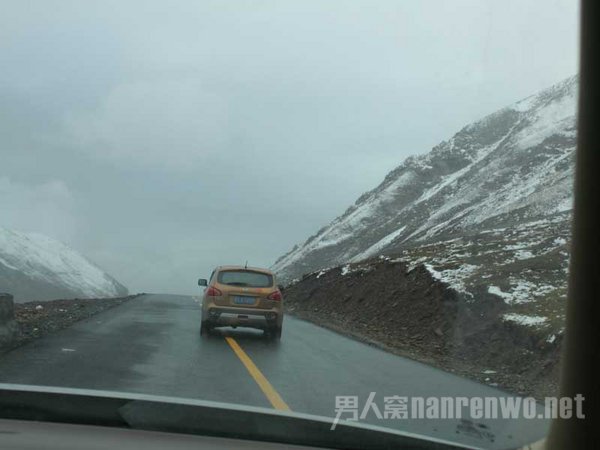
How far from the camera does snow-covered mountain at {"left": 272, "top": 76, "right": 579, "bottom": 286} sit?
31.4m

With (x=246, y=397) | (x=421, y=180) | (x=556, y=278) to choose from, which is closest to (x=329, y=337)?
(x=556, y=278)

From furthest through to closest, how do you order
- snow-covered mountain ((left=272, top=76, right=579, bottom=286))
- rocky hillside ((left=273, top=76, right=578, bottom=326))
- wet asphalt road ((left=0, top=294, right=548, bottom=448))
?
snow-covered mountain ((left=272, top=76, right=579, bottom=286)) < rocky hillside ((left=273, top=76, right=578, bottom=326)) < wet asphalt road ((left=0, top=294, right=548, bottom=448))

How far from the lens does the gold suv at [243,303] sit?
16.2 meters

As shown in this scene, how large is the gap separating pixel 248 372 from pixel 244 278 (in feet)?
19.6

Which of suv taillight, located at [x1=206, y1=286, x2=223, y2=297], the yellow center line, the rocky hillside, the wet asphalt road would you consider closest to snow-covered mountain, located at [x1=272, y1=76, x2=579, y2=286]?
the rocky hillside

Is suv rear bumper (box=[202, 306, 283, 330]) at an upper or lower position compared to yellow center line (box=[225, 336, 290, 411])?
upper

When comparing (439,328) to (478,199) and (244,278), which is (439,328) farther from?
(478,199)

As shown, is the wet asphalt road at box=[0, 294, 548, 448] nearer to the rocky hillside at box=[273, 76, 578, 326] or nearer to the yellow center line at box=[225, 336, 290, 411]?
the yellow center line at box=[225, 336, 290, 411]

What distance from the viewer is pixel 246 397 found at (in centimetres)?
852

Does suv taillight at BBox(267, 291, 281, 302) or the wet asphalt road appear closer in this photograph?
the wet asphalt road

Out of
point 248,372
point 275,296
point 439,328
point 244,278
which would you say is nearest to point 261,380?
point 248,372

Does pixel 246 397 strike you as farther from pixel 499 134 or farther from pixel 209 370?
pixel 499 134

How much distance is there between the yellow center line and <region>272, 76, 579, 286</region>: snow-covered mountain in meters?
8.24

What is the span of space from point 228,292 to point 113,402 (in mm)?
11440
